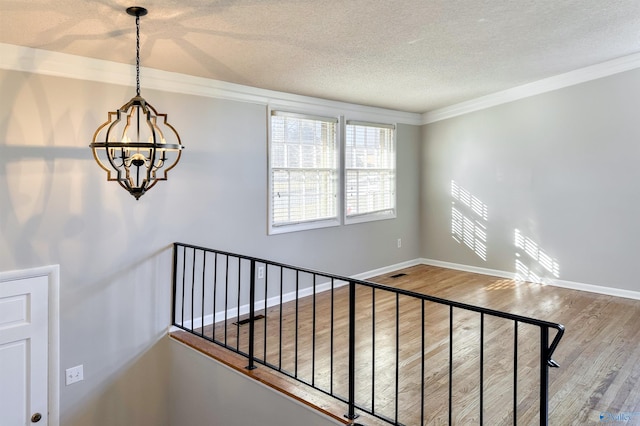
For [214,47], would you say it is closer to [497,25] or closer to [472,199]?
[497,25]

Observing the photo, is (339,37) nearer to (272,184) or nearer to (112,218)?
(272,184)

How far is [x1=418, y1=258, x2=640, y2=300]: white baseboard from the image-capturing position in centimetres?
465

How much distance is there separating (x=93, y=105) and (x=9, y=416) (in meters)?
2.20

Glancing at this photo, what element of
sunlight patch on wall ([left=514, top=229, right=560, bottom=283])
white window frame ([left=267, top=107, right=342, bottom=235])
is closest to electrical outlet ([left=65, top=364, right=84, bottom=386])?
white window frame ([left=267, top=107, right=342, bottom=235])

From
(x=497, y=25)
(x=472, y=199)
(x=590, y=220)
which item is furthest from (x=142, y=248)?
(x=590, y=220)

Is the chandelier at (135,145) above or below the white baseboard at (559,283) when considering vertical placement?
above

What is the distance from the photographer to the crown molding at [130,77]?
109 inches

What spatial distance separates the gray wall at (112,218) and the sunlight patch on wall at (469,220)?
296cm

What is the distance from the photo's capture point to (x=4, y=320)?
282cm

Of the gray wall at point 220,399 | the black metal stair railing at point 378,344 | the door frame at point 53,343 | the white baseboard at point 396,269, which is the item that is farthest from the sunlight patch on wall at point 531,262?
the door frame at point 53,343

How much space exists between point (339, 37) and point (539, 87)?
3245 mm

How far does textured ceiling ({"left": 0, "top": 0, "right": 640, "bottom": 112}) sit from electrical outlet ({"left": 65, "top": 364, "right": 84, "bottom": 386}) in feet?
7.35

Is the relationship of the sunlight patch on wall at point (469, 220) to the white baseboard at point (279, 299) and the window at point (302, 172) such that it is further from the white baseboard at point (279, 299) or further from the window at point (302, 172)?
the window at point (302, 172)

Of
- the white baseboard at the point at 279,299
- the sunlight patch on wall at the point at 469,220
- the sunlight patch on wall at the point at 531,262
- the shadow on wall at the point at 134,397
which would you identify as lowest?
the shadow on wall at the point at 134,397
